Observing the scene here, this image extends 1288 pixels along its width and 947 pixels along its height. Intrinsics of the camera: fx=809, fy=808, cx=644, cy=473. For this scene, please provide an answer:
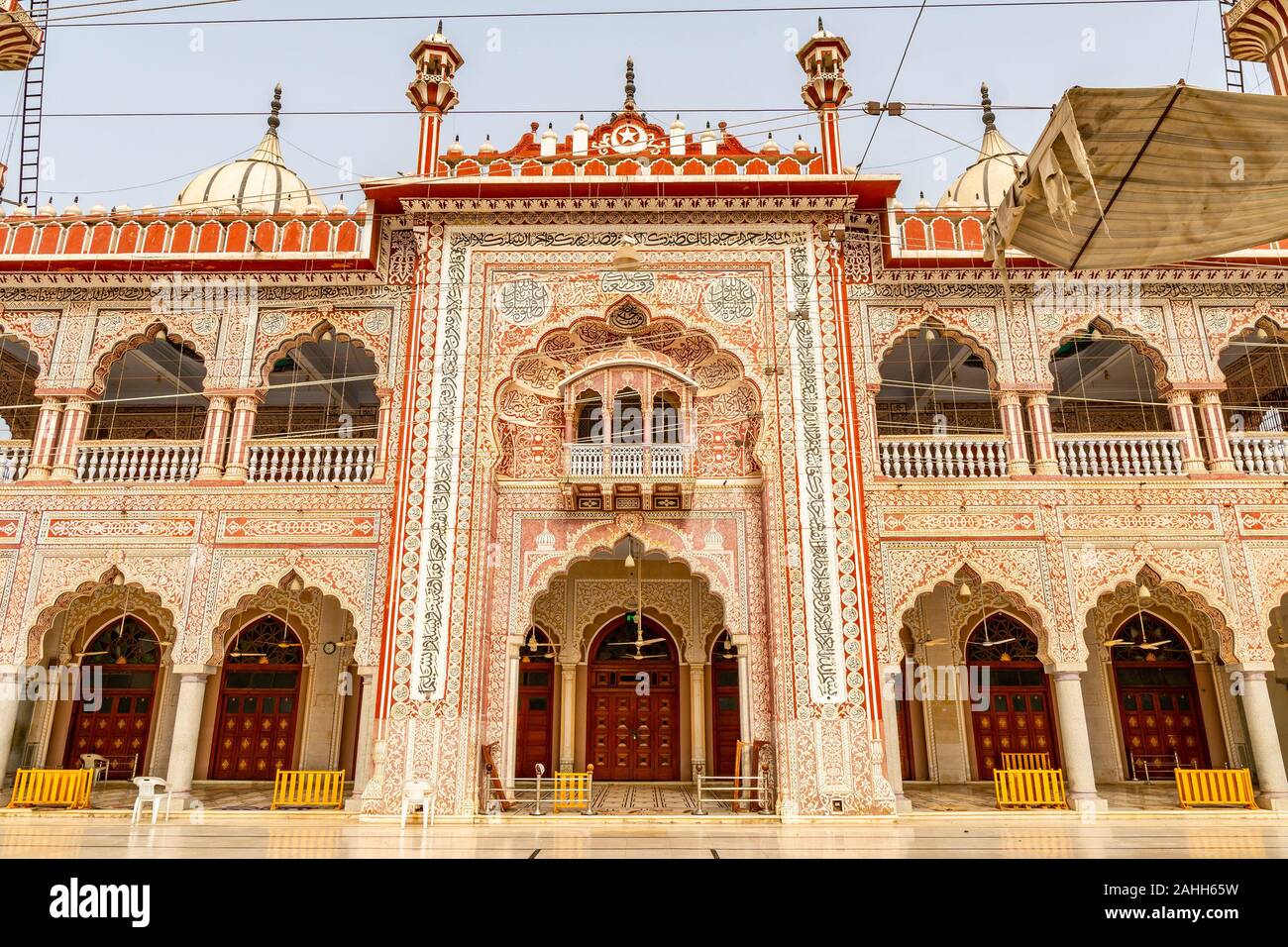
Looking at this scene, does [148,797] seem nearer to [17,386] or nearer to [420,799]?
[420,799]

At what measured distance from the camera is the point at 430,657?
31.6 feet

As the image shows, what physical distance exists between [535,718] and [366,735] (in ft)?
11.6

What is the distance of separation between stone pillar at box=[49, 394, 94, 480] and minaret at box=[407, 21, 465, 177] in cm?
594

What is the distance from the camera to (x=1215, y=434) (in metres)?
10.9

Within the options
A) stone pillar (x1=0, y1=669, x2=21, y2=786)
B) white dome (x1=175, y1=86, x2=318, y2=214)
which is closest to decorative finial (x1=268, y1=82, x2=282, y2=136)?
white dome (x1=175, y1=86, x2=318, y2=214)

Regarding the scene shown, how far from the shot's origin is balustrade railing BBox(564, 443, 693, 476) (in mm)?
10500

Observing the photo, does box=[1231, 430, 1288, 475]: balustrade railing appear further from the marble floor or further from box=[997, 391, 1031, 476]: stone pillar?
the marble floor

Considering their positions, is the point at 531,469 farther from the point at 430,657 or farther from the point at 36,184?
the point at 36,184

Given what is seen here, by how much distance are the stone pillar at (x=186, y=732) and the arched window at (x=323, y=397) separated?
4.94 m

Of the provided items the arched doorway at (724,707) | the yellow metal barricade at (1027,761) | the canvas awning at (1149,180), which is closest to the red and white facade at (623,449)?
the yellow metal barricade at (1027,761)

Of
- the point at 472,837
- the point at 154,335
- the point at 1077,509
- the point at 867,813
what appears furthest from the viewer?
the point at 154,335

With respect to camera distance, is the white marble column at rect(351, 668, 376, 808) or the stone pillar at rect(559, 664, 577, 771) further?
the stone pillar at rect(559, 664, 577, 771)
